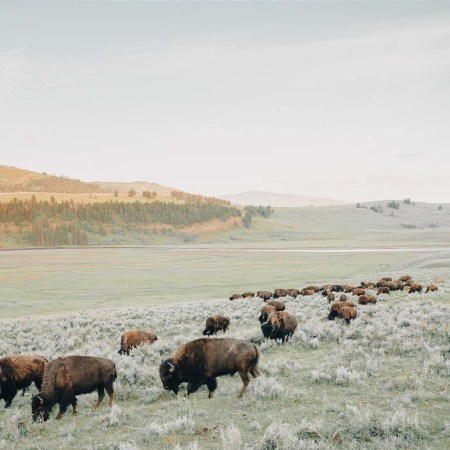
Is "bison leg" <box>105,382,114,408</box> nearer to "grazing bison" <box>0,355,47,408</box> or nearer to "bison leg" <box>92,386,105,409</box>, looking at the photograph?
"bison leg" <box>92,386,105,409</box>

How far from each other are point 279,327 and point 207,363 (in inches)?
187

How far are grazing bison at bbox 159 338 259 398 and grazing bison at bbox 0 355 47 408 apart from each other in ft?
10.0

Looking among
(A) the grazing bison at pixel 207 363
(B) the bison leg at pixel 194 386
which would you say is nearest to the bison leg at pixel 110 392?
(A) the grazing bison at pixel 207 363

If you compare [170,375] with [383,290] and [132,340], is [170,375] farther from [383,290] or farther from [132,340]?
[383,290]

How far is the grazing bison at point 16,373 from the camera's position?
9109 mm

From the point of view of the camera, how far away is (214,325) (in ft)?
49.7

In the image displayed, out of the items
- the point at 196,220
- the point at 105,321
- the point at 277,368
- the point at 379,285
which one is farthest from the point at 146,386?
the point at 196,220

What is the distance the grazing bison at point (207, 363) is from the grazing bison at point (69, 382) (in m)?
1.21

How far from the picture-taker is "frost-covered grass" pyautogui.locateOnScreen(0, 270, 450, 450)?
632 centimetres

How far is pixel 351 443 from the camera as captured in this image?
6.00 meters

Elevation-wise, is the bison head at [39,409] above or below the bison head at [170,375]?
below

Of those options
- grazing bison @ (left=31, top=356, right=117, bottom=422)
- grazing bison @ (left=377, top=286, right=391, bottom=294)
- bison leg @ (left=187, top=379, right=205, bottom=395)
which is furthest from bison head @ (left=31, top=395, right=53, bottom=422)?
grazing bison @ (left=377, top=286, right=391, bottom=294)

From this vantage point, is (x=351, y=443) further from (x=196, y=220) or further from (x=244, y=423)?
(x=196, y=220)

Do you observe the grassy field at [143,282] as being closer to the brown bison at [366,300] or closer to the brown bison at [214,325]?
the brown bison at [366,300]
